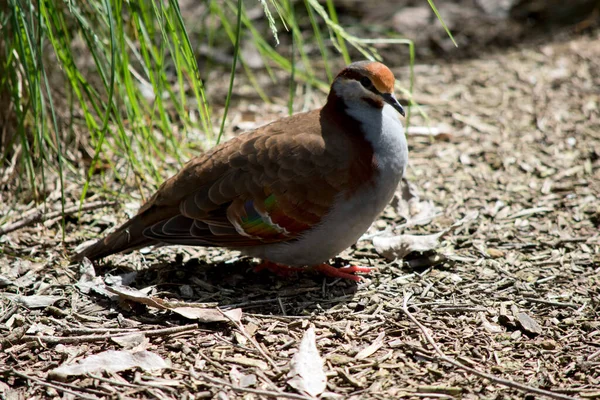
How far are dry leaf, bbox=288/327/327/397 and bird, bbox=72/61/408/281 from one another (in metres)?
0.69

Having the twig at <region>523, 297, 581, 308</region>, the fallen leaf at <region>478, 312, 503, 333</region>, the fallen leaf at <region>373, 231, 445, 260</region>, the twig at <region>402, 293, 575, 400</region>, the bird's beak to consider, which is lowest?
the twig at <region>523, 297, 581, 308</region>

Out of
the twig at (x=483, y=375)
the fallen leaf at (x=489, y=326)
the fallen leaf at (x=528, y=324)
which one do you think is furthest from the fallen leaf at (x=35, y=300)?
the fallen leaf at (x=528, y=324)

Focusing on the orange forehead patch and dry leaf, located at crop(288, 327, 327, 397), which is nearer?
dry leaf, located at crop(288, 327, 327, 397)

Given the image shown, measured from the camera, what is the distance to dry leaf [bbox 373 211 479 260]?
13.1 ft

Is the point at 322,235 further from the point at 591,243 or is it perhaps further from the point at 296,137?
the point at 591,243

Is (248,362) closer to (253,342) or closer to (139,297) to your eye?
(253,342)

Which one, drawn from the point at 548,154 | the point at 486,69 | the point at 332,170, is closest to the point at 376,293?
the point at 332,170

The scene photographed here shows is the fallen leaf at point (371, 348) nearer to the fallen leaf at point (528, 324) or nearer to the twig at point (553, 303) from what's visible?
the fallen leaf at point (528, 324)

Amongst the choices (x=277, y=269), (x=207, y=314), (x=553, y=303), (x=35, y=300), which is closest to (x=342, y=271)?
(x=277, y=269)

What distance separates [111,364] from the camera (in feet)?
9.87

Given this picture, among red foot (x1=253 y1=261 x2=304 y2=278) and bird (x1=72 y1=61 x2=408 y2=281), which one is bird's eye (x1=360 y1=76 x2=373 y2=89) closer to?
bird (x1=72 y1=61 x2=408 y2=281)

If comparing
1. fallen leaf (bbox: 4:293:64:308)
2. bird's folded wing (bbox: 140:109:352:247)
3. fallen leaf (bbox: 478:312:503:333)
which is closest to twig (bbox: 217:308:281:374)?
bird's folded wing (bbox: 140:109:352:247)

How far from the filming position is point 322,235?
365cm

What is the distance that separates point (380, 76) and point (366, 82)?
92 mm
